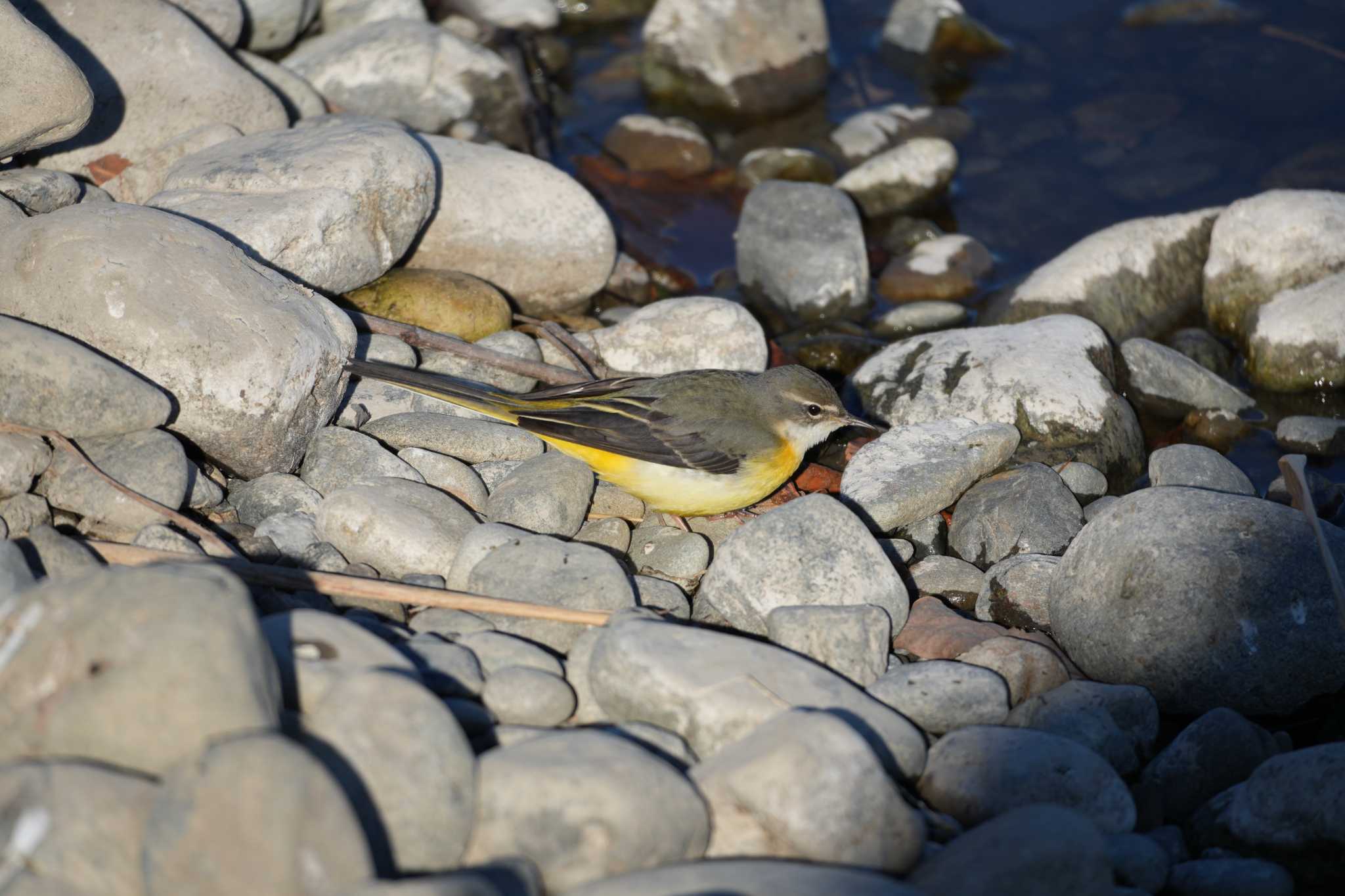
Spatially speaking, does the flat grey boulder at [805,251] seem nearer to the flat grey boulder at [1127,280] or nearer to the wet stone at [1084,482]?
the flat grey boulder at [1127,280]

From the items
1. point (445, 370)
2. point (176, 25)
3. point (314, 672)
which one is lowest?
point (445, 370)

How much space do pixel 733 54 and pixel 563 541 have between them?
315 inches

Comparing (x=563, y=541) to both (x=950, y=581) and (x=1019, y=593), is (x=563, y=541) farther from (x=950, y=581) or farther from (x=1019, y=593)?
(x=1019, y=593)

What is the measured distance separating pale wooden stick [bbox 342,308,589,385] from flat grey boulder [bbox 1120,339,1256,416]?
12.8 feet

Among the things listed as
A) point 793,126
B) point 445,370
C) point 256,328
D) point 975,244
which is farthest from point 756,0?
point 256,328

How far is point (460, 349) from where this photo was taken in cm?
733

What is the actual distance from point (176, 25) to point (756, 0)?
20.3 feet

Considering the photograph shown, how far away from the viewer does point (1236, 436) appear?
7.98 m

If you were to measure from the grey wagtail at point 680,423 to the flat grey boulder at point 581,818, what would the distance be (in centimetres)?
278

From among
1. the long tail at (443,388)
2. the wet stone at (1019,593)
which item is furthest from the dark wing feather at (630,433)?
the wet stone at (1019,593)

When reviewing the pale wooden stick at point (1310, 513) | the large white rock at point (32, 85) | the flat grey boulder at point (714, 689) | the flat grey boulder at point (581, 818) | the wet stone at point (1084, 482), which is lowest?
the wet stone at point (1084, 482)

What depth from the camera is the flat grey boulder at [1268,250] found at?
8.61 metres

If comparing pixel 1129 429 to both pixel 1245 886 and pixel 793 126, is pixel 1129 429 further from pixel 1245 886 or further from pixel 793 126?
pixel 793 126

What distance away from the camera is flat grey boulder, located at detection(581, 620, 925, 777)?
433cm
